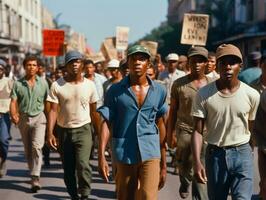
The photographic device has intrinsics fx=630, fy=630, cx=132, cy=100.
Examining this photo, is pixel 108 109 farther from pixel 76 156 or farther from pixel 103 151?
pixel 76 156

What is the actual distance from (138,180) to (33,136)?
11.6ft

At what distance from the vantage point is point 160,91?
5566mm

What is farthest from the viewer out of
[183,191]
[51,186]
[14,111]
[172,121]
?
[51,186]

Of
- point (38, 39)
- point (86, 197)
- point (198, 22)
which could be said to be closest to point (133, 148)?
point (86, 197)

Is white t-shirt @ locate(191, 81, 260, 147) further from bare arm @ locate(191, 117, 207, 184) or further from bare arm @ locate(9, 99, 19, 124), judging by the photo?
bare arm @ locate(9, 99, 19, 124)

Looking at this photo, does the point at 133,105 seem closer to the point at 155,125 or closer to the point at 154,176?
the point at 155,125

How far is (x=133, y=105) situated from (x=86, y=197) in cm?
257

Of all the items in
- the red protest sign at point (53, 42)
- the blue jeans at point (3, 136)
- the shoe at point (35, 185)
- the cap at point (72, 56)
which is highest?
the red protest sign at point (53, 42)

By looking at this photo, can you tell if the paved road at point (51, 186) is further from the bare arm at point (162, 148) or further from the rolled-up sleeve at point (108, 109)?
the rolled-up sleeve at point (108, 109)

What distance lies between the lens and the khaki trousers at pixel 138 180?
540cm

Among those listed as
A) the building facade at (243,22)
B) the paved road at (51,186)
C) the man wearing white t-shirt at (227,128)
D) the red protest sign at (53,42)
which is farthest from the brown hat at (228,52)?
the building facade at (243,22)

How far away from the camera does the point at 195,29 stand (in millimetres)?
13656

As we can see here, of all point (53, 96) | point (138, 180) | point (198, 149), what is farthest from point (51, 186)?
point (198, 149)

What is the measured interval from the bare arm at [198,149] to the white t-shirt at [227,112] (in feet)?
0.20
